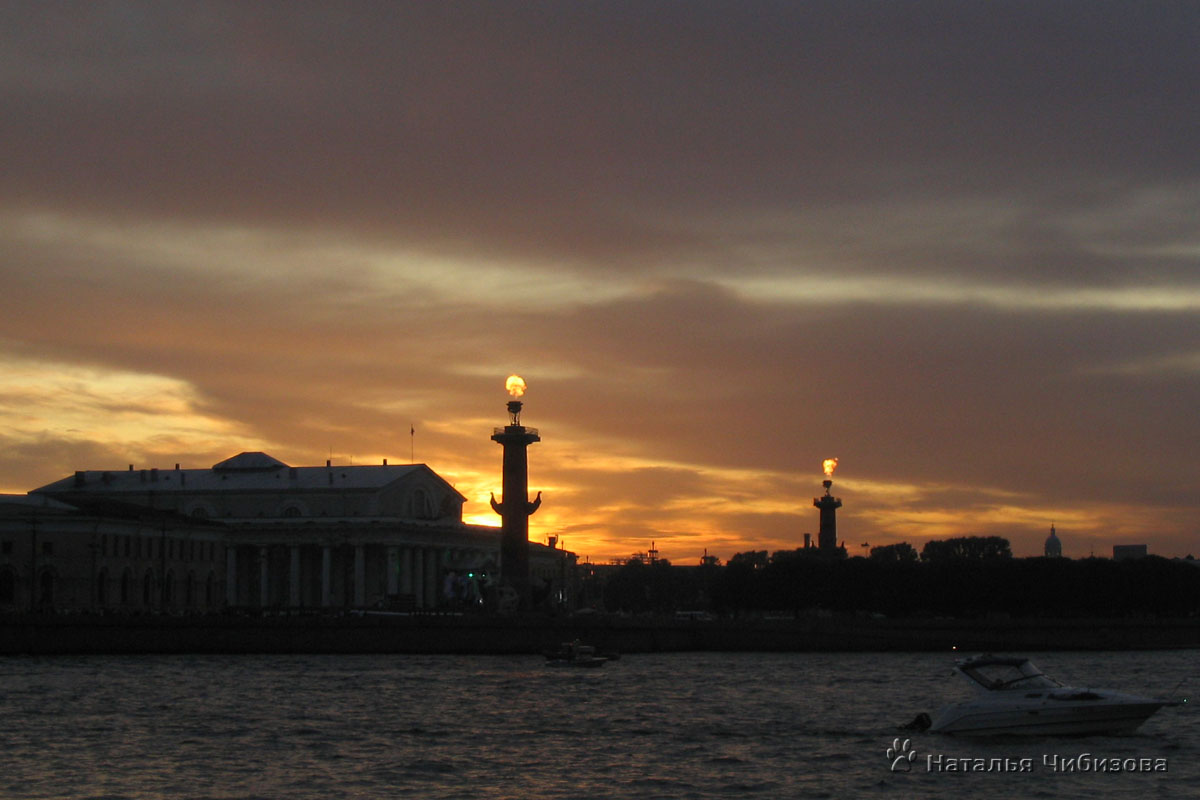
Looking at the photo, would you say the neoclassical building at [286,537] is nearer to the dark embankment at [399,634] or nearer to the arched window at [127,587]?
the arched window at [127,587]

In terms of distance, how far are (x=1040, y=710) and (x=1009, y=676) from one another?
231 centimetres

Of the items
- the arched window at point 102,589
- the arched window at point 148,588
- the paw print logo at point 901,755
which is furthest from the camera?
the arched window at point 148,588

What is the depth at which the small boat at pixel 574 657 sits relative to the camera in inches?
2970

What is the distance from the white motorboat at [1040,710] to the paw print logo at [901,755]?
1281mm

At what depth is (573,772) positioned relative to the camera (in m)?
37.7

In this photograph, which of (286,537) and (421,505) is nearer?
(286,537)

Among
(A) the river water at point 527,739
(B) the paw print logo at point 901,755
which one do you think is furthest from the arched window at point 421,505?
(B) the paw print logo at point 901,755

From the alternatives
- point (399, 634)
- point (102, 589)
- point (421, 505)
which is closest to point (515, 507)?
point (399, 634)

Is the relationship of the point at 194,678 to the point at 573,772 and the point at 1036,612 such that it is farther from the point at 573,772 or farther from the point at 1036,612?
the point at 1036,612

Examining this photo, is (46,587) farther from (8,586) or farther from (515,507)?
(515,507)

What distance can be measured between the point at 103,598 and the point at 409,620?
29.6 metres

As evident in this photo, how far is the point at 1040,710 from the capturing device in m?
41.2

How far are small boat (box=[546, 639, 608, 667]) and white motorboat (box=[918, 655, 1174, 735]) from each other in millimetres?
34299

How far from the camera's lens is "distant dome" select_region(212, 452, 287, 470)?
138 m
